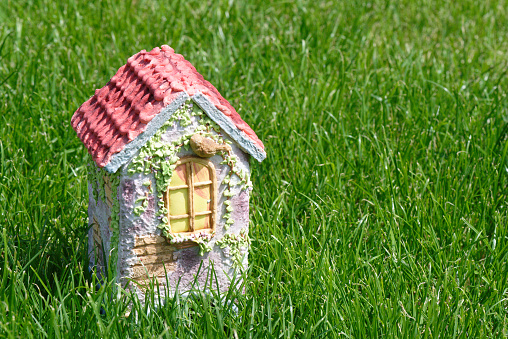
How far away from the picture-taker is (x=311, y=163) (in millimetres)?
3848

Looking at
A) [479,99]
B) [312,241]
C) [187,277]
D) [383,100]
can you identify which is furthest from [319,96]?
[187,277]

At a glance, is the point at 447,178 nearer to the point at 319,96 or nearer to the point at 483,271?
the point at 483,271

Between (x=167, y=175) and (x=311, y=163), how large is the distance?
1486 millimetres

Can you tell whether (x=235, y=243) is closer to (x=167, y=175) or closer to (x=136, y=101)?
(x=167, y=175)

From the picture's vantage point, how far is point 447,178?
373 cm

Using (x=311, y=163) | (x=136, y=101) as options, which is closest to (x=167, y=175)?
(x=136, y=101)

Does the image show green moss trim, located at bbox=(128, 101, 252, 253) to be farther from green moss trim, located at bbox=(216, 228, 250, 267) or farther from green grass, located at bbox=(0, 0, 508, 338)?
green grass, located at bbox=(0, 0, 508, 338)

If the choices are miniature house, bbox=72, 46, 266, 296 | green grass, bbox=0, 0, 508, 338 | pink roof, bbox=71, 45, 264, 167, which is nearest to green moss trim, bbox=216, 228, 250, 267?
miniature house, bbox=72, 46, 266, 296

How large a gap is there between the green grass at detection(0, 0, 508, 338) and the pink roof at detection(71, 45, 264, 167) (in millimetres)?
564

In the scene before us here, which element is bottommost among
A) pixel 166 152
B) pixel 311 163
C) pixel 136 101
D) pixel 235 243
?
pixel 235 243

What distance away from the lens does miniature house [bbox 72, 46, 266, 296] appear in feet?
8.13

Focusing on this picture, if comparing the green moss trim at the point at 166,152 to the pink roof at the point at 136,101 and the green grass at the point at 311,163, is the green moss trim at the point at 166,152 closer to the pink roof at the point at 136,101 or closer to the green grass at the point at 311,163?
the pink roof at the point at 136,101

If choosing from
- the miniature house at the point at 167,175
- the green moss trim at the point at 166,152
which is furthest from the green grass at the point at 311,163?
the green moss trim at the point at 166,152

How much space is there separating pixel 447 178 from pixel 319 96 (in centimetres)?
113
